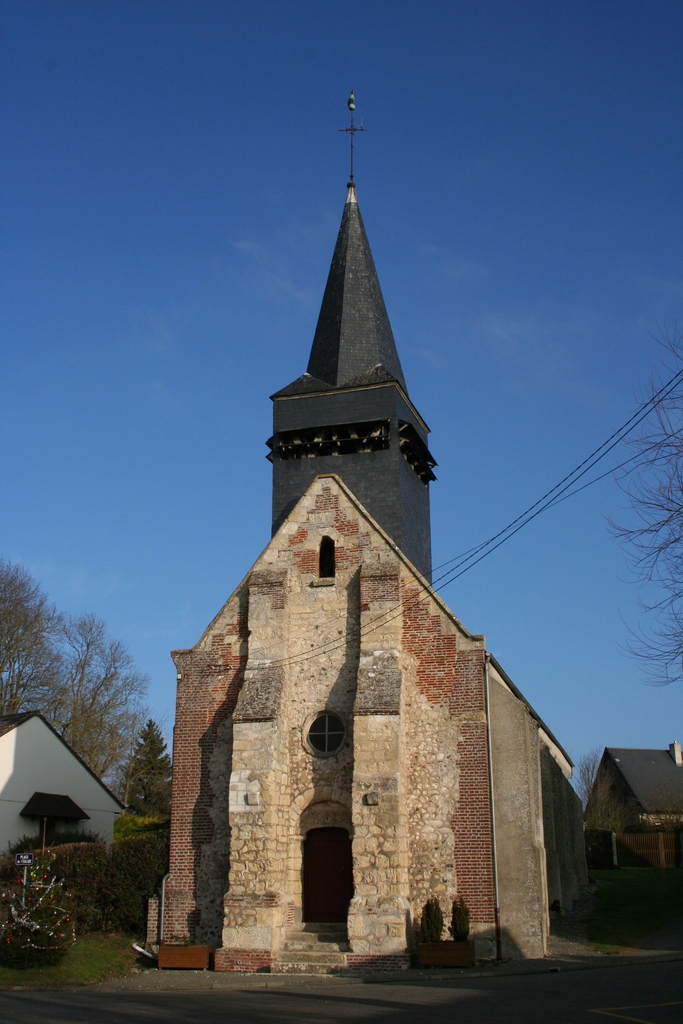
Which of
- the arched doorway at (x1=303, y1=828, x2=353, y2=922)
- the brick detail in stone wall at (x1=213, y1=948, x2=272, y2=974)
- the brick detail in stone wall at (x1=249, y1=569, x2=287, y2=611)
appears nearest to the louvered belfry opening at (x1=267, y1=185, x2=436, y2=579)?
the brick detail in stone wall at (x1=249, y1=569, x2=287, y2=611)

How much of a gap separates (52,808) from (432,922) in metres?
12.7

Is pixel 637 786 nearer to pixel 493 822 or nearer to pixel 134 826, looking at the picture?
pixel 134 826

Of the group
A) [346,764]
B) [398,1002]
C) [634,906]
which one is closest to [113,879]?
[346,764]

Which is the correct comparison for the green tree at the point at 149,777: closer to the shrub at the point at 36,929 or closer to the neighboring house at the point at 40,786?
the neighboring house at the point at 40,786

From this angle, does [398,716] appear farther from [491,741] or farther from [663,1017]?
[663,1017]

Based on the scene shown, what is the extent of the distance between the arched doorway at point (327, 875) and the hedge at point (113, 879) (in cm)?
323

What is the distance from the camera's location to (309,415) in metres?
21.9

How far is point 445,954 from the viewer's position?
1501 centimetres

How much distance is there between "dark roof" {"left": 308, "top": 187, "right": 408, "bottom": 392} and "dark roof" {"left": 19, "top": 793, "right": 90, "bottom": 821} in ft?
43.9

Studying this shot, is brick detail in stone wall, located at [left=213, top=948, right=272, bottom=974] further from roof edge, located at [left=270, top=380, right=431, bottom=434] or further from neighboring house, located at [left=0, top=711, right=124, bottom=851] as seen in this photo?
roof edge, located at [left=270, top=380, right=431, bottom=434]

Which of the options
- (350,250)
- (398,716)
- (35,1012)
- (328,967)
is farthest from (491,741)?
(350,250)

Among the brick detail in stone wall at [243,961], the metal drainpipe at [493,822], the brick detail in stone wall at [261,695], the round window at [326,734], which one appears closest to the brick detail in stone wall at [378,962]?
the brick detail in stone wall at [243,961]

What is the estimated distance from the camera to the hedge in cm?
1792

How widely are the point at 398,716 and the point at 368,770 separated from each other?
1.10 meters
